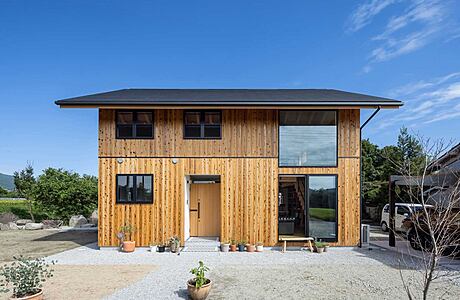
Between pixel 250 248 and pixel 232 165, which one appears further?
pixel 232 165

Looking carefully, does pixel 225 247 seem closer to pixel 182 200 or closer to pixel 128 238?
pixel 182 200

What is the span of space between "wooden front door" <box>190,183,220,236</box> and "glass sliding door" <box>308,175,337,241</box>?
148 inches

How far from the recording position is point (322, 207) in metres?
10.7

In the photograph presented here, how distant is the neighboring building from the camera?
422 inches

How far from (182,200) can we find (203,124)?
2769mm

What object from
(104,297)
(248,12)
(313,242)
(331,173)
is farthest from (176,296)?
(248,12)

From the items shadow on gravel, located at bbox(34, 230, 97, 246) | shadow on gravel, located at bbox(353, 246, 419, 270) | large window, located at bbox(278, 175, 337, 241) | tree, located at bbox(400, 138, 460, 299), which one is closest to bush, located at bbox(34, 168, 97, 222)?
shadow on gravel, located at bbox(34, 230, 97, 246)

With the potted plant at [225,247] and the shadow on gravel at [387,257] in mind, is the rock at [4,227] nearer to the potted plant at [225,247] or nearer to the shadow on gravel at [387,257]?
the potted plant at [225,247]

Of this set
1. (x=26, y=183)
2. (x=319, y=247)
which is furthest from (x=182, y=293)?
(x=26, y=183)

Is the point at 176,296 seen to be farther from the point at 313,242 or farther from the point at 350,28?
the point at 350,28

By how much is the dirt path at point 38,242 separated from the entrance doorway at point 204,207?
4.50 metres

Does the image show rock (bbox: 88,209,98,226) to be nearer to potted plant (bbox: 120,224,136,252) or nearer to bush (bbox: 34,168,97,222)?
bush (bbox: 34,168,97,222)

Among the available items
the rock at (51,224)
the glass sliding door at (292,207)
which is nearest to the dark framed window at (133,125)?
the glass sliding door at (292,207)

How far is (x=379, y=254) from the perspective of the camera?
9.99m
